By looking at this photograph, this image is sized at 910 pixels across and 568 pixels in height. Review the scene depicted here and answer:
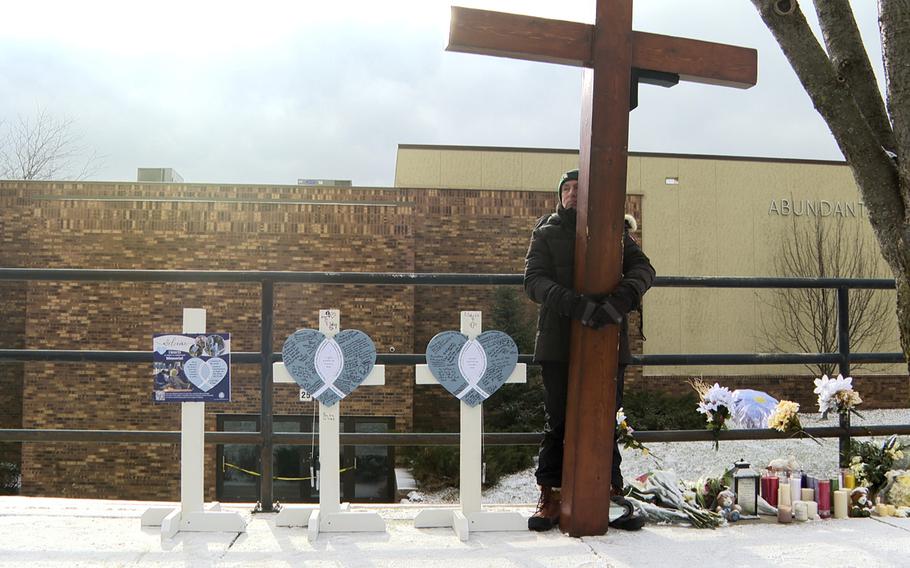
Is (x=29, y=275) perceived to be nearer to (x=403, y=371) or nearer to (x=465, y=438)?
(x=465, y=438)

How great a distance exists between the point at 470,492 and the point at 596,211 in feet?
4.79

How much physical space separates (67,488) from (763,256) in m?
20.9

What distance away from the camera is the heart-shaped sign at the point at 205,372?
3.84 m

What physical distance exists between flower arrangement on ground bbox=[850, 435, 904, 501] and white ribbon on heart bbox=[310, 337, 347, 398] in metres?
2.87

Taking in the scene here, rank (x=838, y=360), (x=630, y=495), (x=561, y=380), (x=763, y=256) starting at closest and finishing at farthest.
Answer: (x=561, y=380)
(x=630, y=495)
(x=838, y=360)
(x=763, y=256)

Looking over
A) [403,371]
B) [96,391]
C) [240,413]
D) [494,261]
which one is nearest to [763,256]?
[494,261]

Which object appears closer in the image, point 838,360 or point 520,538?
point 520,538

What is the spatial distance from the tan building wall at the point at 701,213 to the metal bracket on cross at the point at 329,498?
19342 mm

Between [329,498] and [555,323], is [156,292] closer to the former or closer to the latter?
[329,498]

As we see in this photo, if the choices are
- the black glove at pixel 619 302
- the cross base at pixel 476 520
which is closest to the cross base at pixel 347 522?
the cross base at pixel 476 520

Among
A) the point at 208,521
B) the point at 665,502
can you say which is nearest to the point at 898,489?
the point at 665,502

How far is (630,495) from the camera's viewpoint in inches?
163

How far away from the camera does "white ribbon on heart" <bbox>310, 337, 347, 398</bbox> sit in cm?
390

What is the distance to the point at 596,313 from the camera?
356 centimetres
